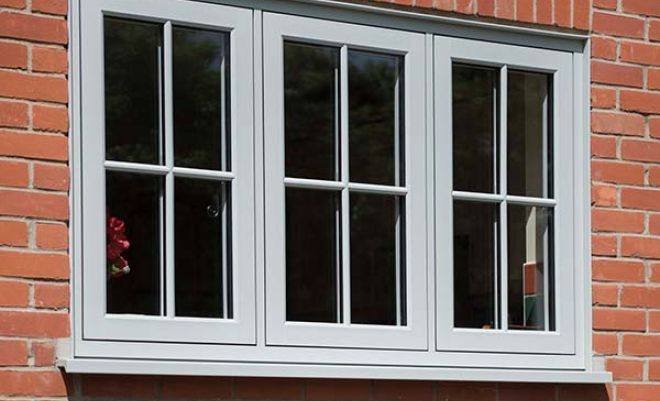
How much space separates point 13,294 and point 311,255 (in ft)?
3.33

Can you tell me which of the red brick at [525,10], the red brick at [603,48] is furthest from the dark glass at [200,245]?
the red brick at [603,48]

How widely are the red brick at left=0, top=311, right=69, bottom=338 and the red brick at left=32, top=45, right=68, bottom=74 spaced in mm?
705

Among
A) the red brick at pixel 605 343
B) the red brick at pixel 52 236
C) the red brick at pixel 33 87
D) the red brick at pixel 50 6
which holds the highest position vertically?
the red brick at pixel 50 6

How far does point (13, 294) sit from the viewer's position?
4340mm

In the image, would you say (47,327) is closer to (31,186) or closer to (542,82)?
(31,186)

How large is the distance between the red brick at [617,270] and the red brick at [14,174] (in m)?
2.04

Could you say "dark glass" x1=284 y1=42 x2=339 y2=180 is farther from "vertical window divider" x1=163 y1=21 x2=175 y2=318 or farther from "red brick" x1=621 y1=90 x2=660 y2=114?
"red brick" x1=621 y1=90 x2=660 y2=114

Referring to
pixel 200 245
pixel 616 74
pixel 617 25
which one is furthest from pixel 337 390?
pixel 617 25

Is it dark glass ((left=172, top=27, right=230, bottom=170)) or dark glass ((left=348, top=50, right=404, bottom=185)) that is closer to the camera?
dark glass ((left=172, top=27, right=230, bottom=170))

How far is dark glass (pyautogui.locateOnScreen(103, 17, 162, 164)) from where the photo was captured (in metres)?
4.61

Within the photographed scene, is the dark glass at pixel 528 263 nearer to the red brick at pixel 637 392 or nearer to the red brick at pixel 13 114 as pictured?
the red brick at pixel 637 392

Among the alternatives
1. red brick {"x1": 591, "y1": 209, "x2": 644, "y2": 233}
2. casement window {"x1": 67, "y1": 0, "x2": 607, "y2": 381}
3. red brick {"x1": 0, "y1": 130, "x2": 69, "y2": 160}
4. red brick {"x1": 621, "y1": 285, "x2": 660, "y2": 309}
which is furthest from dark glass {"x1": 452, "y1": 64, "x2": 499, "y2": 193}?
red brick {"x1": 0, "y1": 130, "x2": 69, "y2": 160}

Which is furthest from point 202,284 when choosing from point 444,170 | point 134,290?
point 444,170

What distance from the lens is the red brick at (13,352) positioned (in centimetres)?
431
